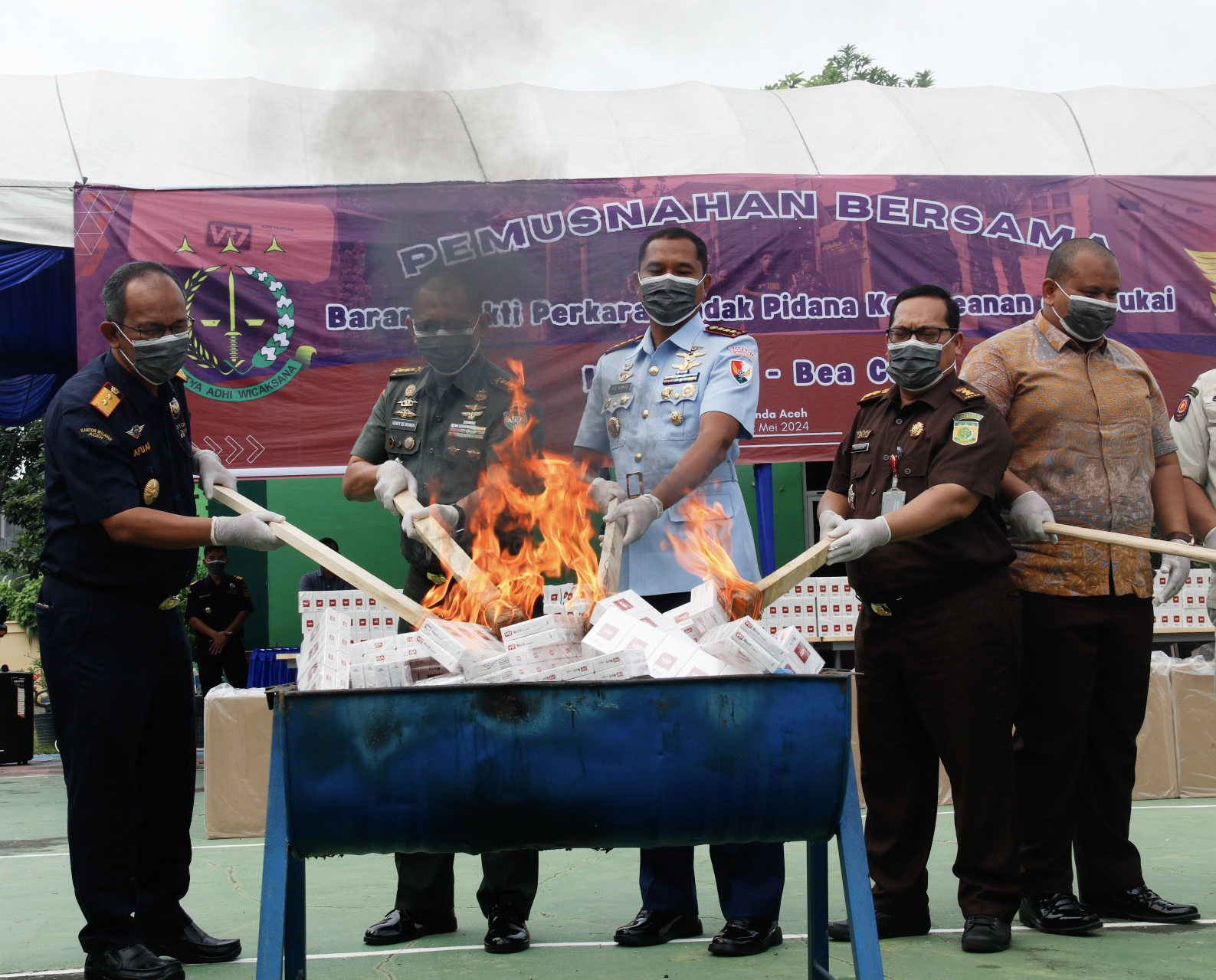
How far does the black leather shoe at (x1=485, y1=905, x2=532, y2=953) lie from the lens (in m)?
3.65

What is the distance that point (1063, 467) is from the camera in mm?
3826

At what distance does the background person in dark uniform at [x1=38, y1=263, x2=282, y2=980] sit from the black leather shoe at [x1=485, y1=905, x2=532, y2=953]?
79 centimetres

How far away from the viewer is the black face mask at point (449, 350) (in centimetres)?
395

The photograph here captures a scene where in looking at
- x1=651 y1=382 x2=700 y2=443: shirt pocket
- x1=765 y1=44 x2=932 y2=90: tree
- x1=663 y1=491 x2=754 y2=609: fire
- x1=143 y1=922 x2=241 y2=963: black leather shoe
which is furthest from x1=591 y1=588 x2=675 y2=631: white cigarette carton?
x1=765 y1=44 x2=932 y2=90: tree

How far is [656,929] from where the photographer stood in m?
3.72

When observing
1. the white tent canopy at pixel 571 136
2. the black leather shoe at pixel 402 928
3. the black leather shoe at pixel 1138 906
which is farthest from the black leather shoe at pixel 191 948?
the white tent canopy at pixel 571 136

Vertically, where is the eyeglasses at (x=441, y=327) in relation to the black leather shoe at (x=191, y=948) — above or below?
above

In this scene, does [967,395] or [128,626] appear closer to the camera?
[128,626]

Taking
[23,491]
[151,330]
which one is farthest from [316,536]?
[151,330]

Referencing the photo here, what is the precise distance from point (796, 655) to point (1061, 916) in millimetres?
1577

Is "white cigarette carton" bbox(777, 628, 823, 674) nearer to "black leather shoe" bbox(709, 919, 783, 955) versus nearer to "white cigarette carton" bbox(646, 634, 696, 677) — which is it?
"white cigarette carton" bbox(646, 634, 696, 677)

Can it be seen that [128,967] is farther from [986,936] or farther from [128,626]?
[986,936]

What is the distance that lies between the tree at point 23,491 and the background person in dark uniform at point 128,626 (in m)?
14.5

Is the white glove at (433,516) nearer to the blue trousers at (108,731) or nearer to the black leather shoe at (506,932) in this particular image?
the blue trousers at (108,731)
